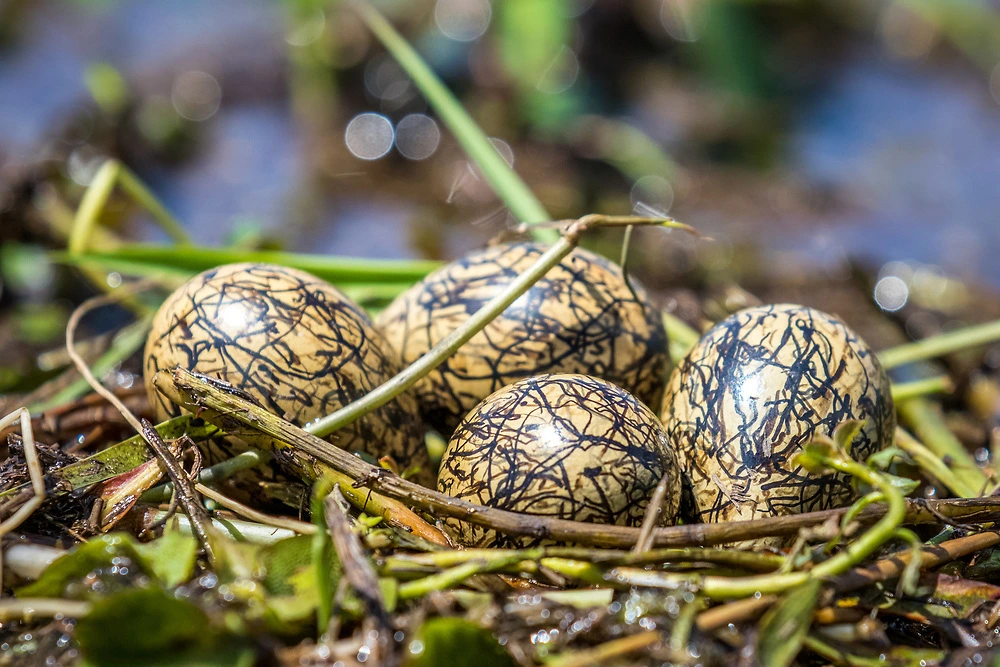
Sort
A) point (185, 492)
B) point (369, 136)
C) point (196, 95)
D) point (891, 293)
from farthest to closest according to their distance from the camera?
point (196, 95), point (369, 136), point (891, 293), point (185, 492)

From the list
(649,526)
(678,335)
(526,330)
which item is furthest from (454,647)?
(678,335)

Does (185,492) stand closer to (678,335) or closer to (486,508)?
(486,508)

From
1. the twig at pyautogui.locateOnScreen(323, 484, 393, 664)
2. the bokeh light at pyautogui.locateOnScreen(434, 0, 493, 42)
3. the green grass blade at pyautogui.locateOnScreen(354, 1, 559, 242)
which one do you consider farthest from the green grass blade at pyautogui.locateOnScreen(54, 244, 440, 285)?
the bokeh light at pyautogui.locateOnScreen(434, 0, 493, 42)

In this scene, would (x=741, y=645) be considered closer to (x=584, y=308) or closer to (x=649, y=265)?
(x=584, y=308)

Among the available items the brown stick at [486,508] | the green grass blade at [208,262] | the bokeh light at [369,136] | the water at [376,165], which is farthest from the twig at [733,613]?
the bokeh light at [369,136]

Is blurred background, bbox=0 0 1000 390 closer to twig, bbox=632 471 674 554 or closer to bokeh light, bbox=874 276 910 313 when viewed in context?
bokeh light, bbox=874 276 910 313
